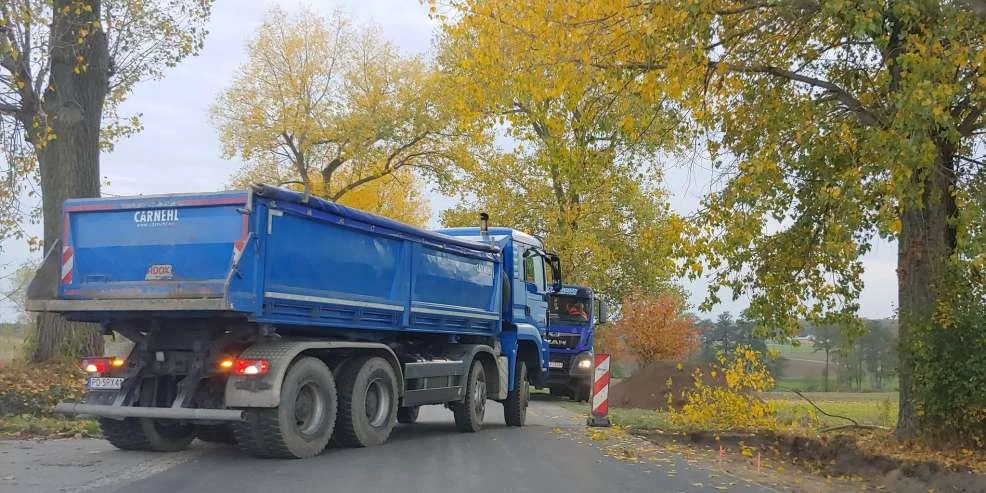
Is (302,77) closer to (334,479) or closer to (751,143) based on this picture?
(751,143)

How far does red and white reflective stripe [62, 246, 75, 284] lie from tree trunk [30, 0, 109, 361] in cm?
540

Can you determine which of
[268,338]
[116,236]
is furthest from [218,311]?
[116,236]

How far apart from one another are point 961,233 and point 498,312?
7204 mm

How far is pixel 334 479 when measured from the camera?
841 centimetres

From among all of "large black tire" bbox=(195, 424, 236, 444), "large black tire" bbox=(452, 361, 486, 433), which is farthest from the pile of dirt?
"large black tire" bbox=(195, 424, 236, 444)

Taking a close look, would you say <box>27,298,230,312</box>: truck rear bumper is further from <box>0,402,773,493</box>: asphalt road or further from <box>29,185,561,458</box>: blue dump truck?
<box>0,402,773,493</box>: asphalt road

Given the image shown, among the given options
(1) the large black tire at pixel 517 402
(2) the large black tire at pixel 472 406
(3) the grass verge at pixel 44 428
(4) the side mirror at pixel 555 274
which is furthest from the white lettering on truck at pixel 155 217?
(4) the side mirror at pixel 555 274

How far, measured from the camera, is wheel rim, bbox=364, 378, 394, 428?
37.4 feet

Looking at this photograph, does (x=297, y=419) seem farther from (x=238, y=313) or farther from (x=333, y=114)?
(x=333, y=114)

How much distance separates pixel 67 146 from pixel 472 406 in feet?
25.7

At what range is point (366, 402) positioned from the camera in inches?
447

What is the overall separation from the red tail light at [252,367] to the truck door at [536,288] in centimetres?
740

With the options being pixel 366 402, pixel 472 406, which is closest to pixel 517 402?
pixel 472 406

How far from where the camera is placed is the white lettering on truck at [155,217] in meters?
9.47
